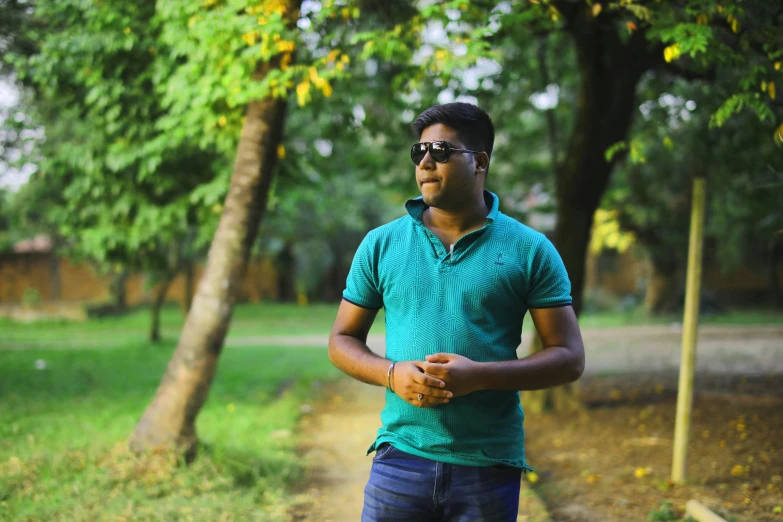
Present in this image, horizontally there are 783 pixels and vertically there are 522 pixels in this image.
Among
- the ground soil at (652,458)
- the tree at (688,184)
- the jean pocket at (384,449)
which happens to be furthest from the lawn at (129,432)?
the tree at (688,184)

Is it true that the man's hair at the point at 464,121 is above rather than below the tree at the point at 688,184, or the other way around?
below

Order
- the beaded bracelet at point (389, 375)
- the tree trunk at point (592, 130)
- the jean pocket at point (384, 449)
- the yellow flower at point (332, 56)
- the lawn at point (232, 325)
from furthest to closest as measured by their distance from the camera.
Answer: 1. the lawn at point (232, 325)
2. the tree trunk at point (592, 130)
3. the yellow flower at point (332, 56)
4. the jean pocket at point (384, 449)
5. the beaded bracelet at point (389, 375)

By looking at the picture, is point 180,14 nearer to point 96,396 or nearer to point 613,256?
point 96,396

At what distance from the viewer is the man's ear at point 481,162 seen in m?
2.39

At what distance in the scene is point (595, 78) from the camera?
7.61 meters

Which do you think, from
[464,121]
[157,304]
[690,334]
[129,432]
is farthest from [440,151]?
[157,304]

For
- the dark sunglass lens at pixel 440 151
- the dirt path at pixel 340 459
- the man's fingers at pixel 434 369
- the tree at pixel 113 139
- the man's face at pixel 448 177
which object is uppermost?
the tree at pixel 113 139

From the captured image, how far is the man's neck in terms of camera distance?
2.37m

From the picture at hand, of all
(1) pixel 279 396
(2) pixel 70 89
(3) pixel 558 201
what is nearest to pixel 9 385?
(1) pixel 279 396

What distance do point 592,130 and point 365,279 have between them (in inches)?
241

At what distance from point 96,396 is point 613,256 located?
80.4 ft

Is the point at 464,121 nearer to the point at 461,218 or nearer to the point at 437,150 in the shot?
the point at 437,150

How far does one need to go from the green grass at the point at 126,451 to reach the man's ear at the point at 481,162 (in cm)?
333

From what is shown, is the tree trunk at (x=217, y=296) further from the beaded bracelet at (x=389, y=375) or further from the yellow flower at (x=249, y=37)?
the beaded bracelet at (x=389, y=375)
